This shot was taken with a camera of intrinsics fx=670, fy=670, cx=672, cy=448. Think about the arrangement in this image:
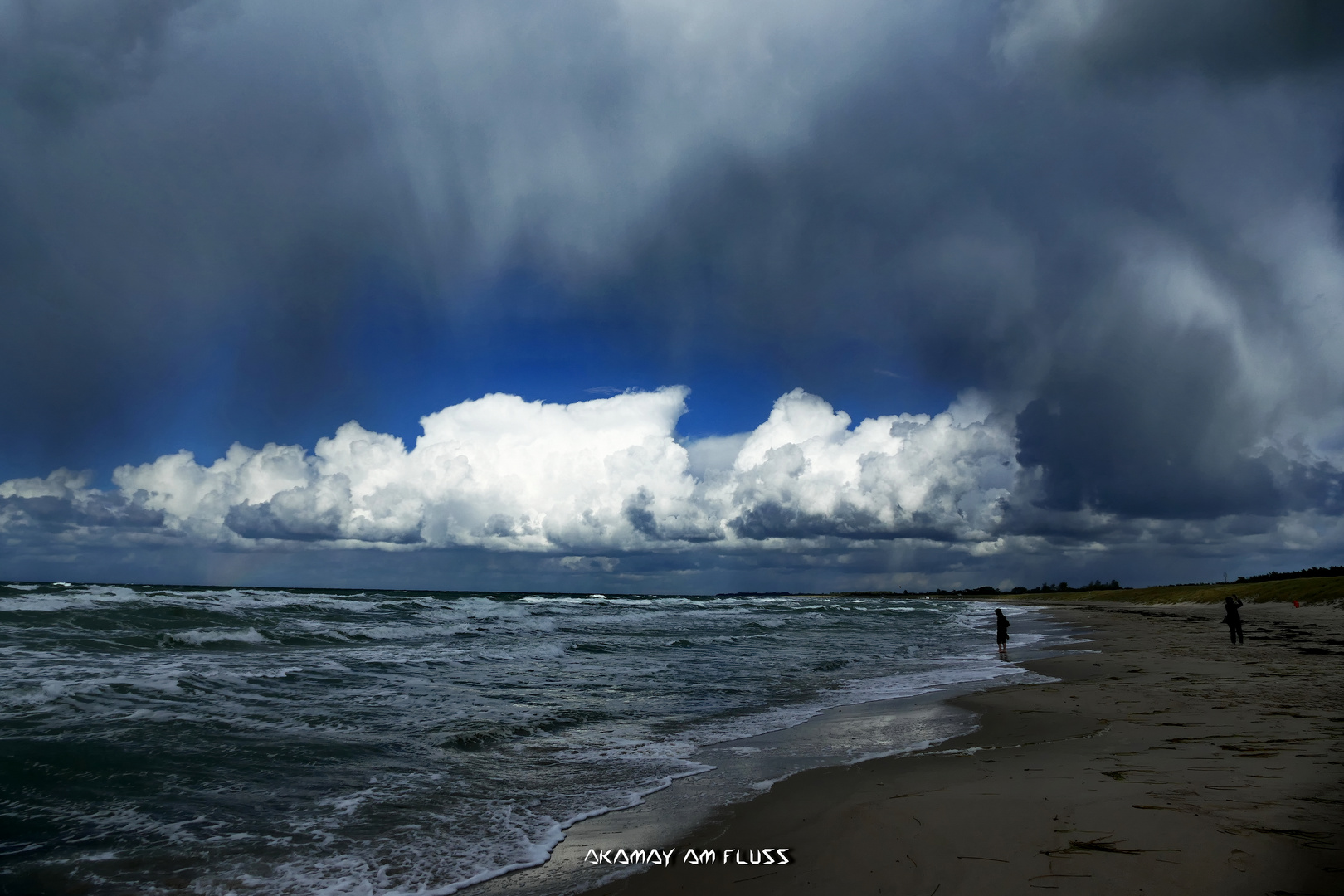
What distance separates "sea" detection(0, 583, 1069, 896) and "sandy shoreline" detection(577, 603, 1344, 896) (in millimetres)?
1001

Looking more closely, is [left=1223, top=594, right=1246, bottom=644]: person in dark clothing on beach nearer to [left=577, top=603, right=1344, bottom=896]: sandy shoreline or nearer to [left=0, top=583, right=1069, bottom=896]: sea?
[left=0, top=583, right=1069, bottom=896]: sea

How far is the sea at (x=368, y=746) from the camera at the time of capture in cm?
570

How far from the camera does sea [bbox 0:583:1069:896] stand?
5.70m

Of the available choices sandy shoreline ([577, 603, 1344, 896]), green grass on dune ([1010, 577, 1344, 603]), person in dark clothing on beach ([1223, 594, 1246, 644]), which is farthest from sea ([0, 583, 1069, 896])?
green grass on dune ([1010, 577, 1344, 603])

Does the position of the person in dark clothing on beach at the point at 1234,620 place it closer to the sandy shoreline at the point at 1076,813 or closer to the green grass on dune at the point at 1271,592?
the sandy shoreline at the point at 1076,813

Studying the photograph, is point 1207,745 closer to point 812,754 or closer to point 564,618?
point 812,754

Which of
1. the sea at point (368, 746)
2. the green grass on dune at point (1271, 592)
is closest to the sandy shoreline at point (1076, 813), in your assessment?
the sea at point (368, 746)

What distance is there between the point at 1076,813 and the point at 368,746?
8.62 m

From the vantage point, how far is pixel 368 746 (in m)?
9.41

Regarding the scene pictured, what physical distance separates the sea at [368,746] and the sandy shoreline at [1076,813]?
39.4 inches

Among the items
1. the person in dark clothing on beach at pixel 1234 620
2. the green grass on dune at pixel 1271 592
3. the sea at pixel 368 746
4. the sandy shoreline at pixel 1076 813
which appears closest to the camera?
the sandy shoreline at pixel 1076 813

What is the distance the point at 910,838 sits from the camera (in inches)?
205

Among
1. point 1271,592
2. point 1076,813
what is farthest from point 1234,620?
point 1271,592

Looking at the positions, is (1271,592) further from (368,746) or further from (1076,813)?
(368,746)
